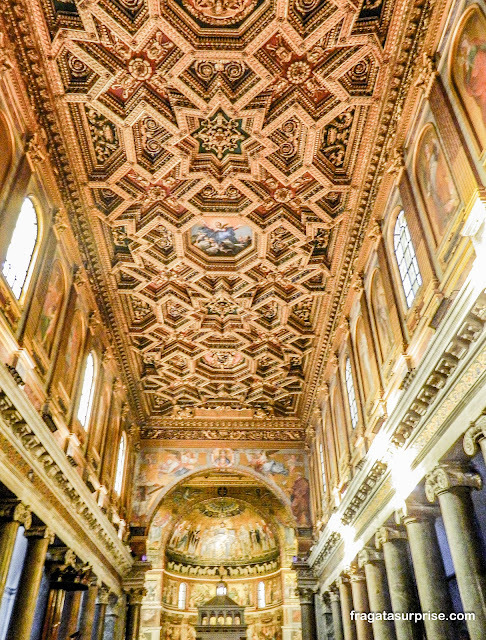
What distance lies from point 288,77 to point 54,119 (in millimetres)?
4406

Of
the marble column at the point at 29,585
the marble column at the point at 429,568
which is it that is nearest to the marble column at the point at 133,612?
the marble column at the point at 29,585

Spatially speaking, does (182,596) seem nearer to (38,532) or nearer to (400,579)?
(38,532)

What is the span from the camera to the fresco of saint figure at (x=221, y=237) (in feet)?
44.4

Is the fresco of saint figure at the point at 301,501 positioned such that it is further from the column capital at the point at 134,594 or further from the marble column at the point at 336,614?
the column capital at the point at 134,594

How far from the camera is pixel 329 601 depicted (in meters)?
18.1

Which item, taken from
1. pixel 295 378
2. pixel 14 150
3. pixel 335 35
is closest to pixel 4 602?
pixel 14 150

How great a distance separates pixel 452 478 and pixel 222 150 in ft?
25.4

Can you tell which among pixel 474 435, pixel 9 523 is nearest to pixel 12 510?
pixel 9 523

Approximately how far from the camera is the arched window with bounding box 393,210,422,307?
32.5 ft

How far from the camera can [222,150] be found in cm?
1170

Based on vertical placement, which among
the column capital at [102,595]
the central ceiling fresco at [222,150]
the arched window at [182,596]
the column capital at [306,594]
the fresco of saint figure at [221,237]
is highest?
the fresco of saint figure at [221,237]

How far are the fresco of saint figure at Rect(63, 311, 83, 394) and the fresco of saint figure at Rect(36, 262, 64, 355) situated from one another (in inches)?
35.1

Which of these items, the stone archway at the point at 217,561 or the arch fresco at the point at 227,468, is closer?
the arch fresco at the point at 227,468

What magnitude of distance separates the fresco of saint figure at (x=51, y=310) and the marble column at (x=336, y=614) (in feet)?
36.9
